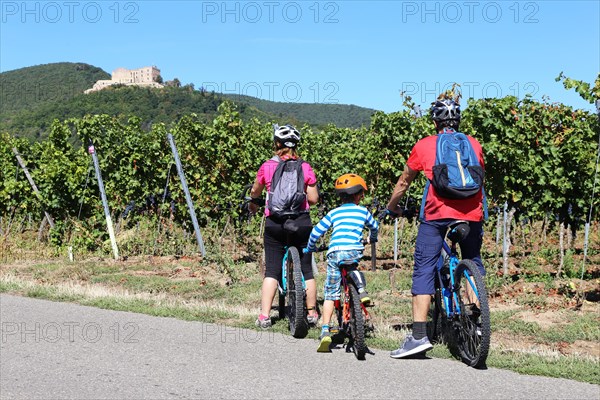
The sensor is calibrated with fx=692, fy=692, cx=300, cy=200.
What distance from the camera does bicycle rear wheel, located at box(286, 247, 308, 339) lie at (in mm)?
6090

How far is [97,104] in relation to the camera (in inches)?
3595

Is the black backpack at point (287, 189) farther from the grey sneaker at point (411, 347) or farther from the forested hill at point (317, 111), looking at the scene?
the forested hill at point (317, 111)

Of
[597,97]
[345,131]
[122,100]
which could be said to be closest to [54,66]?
[122,100]

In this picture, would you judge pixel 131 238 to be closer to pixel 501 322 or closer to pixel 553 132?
pixel 553 132

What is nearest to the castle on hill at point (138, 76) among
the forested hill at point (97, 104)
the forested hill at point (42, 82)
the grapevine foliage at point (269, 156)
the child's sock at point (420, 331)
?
the forested hill at point (42, 82)

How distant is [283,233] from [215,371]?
5.97 ft

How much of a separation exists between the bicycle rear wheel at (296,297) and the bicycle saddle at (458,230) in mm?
1538

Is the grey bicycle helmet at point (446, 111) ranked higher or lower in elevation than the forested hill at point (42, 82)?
Answer: lower

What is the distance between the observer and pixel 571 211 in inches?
521

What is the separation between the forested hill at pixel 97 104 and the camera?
284ft

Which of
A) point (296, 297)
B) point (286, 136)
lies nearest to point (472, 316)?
point (296, 297)

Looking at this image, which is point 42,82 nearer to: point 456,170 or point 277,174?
point 277,174

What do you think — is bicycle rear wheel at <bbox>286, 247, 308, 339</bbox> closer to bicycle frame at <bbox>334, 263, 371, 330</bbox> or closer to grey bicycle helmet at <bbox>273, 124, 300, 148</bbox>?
bicycle frame at <bbox>334, 263, 371, 330</bbox>

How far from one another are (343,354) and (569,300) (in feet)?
14.0
